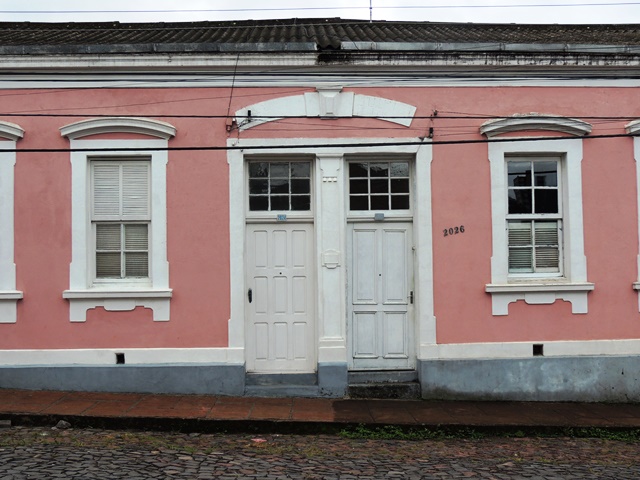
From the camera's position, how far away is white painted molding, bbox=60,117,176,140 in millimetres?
8844

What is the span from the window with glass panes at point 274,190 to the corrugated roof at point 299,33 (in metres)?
1.64

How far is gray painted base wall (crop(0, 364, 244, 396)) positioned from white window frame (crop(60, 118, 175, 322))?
2.20ft

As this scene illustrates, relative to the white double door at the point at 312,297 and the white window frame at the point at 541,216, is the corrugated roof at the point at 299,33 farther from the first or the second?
the white double door at the point at 312,297

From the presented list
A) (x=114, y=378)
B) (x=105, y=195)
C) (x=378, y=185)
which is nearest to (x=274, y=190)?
(x=378, y=185)

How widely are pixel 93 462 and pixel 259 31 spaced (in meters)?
7.79

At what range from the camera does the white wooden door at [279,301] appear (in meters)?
9.20

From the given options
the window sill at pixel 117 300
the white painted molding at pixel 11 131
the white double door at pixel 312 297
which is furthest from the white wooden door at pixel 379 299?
the white painted molding at pixel 11 131

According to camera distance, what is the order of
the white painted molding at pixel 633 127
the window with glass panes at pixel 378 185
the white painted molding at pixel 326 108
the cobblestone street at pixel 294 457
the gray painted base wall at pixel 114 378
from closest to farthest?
1. the cobblestone street at pixel 294 457
2. the gray painted base wall at pixel 114 378
3. the white painted molding at pixel 326 108
4. the white painted molding at pixel 633 127
5. the window with glass panes at pixel 378 185

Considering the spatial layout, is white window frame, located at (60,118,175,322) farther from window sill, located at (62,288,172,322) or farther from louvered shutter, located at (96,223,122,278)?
louvered shutter, located at (96,223,122,278)

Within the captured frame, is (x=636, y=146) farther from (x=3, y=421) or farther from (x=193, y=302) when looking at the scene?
(x=3, y=421)

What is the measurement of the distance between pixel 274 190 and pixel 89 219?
2449mm

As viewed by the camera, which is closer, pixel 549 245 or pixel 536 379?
pixel 536 379

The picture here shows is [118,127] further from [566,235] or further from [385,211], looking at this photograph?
[566,235]

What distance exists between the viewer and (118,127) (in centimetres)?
891
